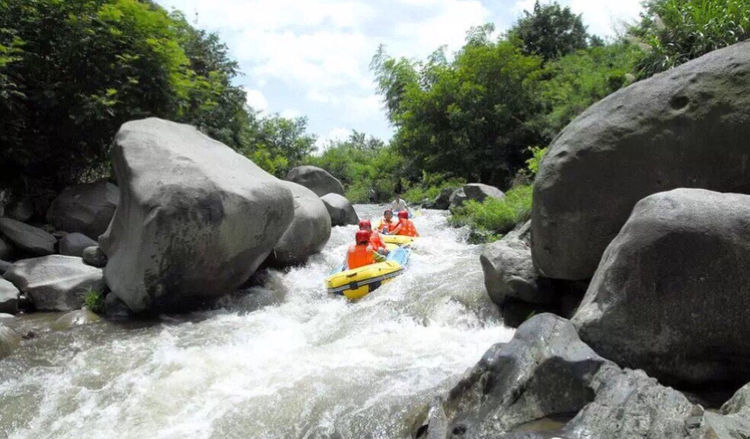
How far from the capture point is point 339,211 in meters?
14.8

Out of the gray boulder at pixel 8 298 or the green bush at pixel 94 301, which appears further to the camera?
the green bush at pixel 94 301

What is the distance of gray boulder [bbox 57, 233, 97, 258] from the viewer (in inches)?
353

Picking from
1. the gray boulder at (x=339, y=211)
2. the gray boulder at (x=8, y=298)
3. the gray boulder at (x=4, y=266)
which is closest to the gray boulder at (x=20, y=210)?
the gray boulder at (x=4, y=266)

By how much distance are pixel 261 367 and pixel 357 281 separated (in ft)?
9.85

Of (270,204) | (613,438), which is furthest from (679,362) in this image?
(270,204)

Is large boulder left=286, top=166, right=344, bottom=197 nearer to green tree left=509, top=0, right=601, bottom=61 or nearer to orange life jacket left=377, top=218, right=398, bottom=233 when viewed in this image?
orange life jacket left=377, top=218, right=398, bottom=233

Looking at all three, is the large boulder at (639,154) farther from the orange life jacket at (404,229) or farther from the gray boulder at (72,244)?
the gray boulder at (72,244)

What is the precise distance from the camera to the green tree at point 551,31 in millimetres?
28484

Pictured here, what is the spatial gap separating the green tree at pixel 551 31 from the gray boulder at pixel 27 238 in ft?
82.2

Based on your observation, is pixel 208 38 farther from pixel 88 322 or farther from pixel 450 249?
pixel 88 322

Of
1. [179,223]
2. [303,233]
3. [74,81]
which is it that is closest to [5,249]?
[74,81]

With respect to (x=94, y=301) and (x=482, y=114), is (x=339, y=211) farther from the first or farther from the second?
(x=482, y=114)

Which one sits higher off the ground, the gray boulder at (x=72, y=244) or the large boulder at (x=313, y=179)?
the large boulder at (x=313, y=179)

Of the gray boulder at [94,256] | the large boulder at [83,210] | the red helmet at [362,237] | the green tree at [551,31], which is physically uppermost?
the green tree at [551,31]
